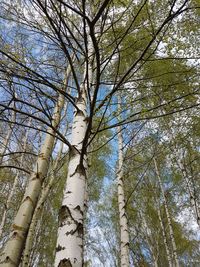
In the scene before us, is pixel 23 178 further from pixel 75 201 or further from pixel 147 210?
pixel 75 201

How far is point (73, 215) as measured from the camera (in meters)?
1.56

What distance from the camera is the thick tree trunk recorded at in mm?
1378

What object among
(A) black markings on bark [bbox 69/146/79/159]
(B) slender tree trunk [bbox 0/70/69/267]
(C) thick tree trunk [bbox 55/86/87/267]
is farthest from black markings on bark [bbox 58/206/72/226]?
(B) slender tree trunk [bbox 0/70/69/267]

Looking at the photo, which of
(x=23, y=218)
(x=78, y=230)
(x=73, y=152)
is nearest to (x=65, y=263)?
(x=78, y=230)

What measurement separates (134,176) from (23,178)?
3.99 m

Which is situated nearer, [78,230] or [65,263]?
[65,263]

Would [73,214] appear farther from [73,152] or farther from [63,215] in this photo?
[73,152]

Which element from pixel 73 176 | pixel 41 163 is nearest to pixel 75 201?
pixel 73 176

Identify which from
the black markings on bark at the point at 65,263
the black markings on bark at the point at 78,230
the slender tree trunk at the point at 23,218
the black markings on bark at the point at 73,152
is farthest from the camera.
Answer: the slender tree trunk at the point at 23,218

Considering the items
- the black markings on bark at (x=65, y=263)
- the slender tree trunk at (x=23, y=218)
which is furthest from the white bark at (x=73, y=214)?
the slender tree trunk at (x=23, y=218)

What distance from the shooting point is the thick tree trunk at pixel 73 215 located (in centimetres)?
138

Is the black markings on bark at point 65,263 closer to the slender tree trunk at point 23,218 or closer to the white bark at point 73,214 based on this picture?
the white bark at point 73,214

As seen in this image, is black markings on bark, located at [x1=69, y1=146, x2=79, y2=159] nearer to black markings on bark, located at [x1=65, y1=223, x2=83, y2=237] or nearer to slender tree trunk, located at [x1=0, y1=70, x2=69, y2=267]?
slender tree trunk, located at [x1=0, y1=70, x2=69, y2=267]

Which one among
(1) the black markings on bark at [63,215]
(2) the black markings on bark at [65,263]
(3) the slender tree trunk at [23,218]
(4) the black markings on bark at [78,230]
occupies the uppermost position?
(3) the slender tree trunk at [23,218]
